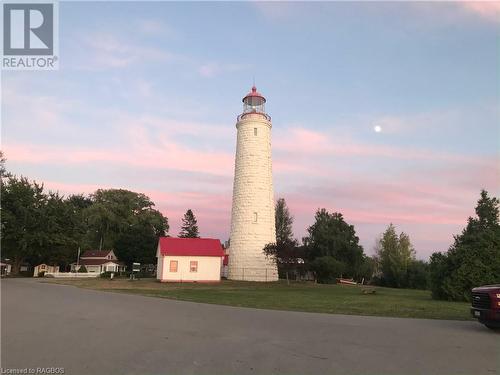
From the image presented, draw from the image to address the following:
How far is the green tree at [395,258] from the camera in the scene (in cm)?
5419

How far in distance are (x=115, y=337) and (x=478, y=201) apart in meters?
40.2

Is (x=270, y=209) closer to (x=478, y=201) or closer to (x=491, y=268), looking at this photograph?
(x=478, y=201)

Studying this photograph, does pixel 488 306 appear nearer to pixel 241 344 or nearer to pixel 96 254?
pixel 241 344

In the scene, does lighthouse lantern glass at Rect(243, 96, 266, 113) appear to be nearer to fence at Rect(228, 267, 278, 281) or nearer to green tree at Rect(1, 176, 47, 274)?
fence at Rect(228, 267, 278, 281)

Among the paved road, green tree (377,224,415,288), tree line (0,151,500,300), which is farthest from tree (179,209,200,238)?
the paved road

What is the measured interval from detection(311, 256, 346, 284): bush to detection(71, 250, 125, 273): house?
3356 cm

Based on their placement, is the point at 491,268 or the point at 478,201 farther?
the point at 478,201

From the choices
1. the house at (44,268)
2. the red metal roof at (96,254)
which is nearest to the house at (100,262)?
the red metal roof at (96,254)

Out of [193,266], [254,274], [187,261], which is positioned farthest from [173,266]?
[254,274]

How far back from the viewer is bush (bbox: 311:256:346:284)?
49.2 metres

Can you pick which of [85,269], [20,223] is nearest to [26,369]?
[20,223]

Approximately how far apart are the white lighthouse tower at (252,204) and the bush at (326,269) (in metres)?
8.01

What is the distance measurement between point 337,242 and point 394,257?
736cm

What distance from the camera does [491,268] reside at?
2136 centimetres
